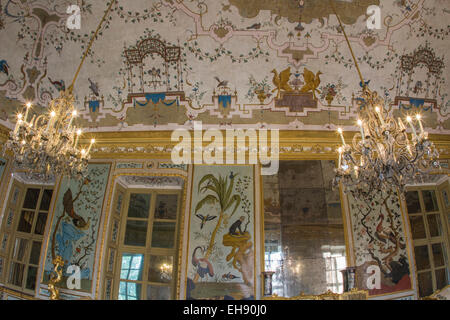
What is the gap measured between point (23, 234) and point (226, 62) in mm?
5260

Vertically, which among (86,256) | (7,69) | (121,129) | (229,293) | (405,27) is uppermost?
(405,27)

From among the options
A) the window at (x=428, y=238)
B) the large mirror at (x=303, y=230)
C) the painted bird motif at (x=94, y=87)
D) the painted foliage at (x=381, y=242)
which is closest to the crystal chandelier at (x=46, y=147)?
the painted bird motif at (x=94, y=87)

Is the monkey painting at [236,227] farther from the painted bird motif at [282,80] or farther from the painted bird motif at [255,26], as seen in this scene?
the painted bird motif at [255,26]

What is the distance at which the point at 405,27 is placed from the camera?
5906 millimetres

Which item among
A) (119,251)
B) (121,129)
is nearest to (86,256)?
(119,251)

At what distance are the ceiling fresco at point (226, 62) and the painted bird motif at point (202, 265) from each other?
8.89 feet

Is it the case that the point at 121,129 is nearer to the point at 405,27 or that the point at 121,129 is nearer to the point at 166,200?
the point at 166,200

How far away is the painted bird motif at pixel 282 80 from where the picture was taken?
6453 mm

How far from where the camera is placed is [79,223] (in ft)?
20.2

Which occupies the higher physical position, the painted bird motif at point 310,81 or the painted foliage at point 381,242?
the painted bird motif at point 310,81

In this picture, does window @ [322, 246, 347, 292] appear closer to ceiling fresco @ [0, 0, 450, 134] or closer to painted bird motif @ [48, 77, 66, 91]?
ceiling fresco @ [0, 0, 450, 134]

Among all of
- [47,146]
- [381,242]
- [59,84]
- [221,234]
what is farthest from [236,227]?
[59,84]

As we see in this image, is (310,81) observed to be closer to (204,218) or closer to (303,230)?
(303,230)
